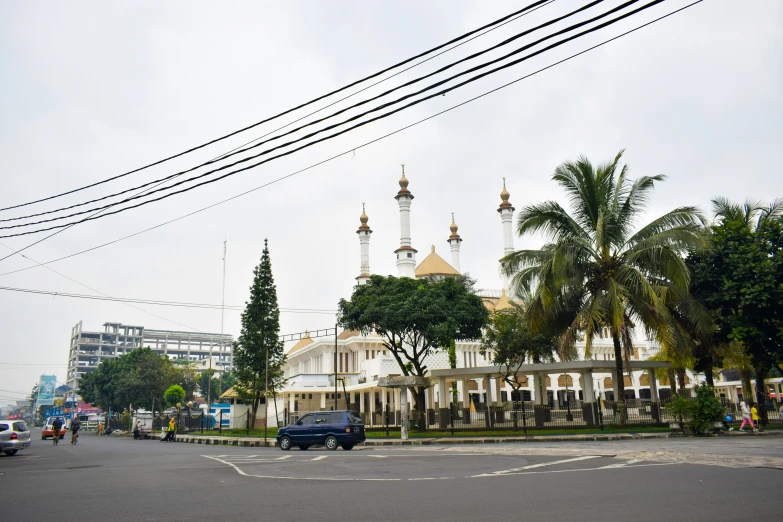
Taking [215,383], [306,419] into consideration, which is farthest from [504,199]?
[215,383]

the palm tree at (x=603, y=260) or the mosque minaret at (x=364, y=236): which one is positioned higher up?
the mosque minaret at (x=364, y=236)

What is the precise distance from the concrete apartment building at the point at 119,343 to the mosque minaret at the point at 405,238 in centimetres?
8986

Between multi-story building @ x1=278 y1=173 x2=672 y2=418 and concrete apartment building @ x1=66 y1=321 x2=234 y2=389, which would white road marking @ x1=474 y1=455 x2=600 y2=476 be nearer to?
multi-story building @ x1=278 y1=173 x2=672 y2=418

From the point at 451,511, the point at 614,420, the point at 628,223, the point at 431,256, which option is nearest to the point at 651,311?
the point at 628,223

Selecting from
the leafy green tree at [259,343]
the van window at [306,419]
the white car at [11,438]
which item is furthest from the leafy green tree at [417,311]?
the white car at [11,438]

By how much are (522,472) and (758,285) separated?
46.3 feet

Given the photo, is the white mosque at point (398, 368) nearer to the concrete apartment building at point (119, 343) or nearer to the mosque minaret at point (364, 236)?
the mosque minaret at point (364, 236)

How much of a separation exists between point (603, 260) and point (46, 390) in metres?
164

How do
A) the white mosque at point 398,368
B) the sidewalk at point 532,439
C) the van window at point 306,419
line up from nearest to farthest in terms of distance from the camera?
the sidewalk at point 532,439, the van window at point 306,419, the white mosque at point 398,368

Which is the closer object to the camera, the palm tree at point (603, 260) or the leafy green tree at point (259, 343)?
the palm tree at point (603, 260)

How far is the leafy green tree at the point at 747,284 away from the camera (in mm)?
21250

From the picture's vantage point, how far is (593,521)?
6.84 m

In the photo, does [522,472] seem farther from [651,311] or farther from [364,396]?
[364,396]

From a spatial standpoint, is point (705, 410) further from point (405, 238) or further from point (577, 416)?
point (405, 238)
